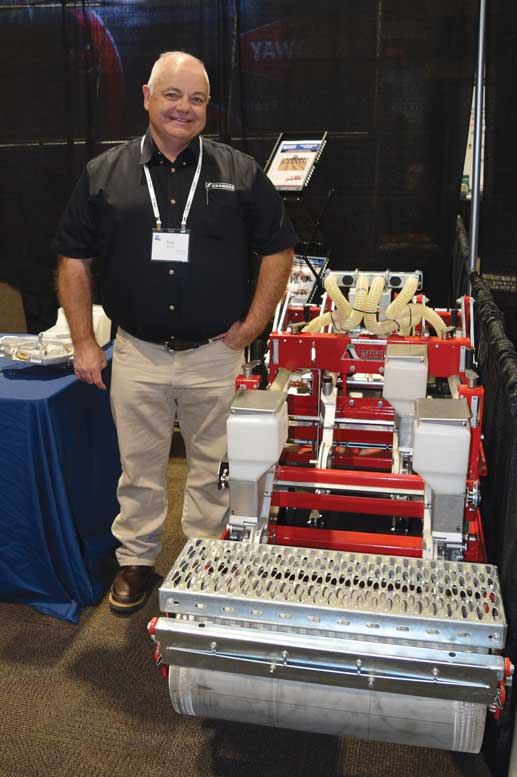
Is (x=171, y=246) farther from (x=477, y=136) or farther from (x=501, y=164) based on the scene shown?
(x=477, y=136)

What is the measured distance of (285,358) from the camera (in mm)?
2461

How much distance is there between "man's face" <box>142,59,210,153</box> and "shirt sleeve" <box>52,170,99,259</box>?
30 cm

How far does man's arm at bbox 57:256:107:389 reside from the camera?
7.50ft

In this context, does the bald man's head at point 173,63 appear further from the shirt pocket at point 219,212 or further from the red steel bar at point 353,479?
the red steel bar at point 353,479

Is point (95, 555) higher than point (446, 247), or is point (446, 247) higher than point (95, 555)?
point (446, 247)

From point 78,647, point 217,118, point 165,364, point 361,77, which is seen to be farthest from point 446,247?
point 78,647

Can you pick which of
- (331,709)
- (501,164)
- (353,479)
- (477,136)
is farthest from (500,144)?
(331,709)

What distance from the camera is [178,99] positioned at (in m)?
2.09

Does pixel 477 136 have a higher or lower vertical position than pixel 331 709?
higher

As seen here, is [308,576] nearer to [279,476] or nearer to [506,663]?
[506,663]

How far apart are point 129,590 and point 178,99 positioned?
1.59 meters

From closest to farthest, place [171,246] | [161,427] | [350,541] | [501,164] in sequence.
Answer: [350,541]
[171,246]
[161,427]
[501,164]

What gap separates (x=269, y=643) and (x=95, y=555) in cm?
144

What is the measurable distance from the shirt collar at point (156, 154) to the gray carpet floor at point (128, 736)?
1.51 meters
